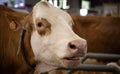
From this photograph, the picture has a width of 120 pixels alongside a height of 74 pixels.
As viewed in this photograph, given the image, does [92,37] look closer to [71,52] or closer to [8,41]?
[8,41]

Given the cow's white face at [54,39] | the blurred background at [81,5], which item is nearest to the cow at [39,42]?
the cow's white face at [54,39]

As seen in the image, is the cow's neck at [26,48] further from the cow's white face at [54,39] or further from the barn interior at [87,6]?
the barn interior at [87,6]

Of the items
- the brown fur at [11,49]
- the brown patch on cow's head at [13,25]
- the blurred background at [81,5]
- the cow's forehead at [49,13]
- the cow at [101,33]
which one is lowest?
the blurred background at [81,5]

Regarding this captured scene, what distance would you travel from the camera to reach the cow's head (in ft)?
5.75

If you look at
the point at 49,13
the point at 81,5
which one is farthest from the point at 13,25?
the point at 81,5

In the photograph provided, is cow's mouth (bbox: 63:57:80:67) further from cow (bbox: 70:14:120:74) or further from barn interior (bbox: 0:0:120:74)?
cow (bbox: 70:14:120:74)

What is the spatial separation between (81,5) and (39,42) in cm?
902

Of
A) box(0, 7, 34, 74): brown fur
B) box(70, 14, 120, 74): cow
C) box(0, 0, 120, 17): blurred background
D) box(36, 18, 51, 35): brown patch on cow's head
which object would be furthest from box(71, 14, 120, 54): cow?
box(0, 0, 120, 17): blurred background

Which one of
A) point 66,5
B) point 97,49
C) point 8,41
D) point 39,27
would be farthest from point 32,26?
point 66,5

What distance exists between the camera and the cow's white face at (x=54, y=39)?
5.75 feet

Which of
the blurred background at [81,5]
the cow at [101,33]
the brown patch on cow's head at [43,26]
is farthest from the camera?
the blurred background at [81,5]

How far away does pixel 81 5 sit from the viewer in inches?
428

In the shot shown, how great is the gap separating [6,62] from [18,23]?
0.27m

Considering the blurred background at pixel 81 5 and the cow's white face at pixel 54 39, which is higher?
the cow's white face at pixel 54 39
